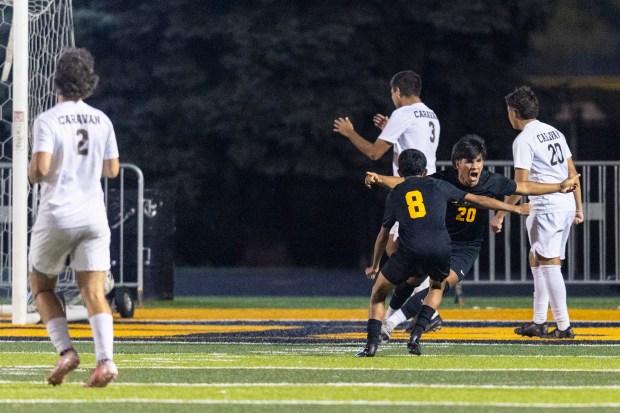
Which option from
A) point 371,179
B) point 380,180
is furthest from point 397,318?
point 371,179

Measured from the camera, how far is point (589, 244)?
755 inches

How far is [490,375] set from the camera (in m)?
8.72

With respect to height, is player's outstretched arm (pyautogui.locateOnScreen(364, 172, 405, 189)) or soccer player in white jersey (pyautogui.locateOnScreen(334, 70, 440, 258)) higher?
soccer player in white jersey (pyautogui.locateOnScreen(334, 70, 440, 258))

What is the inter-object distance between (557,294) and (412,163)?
2292mm

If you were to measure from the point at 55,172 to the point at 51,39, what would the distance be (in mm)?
7773

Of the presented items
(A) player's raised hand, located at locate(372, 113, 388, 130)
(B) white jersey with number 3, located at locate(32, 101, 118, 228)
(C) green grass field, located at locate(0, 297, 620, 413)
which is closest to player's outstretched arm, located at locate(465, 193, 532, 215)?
(C) green grass field, located at locate(0, 297, 620, 413)

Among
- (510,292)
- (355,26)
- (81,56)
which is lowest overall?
(510,292)

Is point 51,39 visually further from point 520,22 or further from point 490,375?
point 520,22

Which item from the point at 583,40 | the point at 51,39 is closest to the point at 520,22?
the point at 583,40

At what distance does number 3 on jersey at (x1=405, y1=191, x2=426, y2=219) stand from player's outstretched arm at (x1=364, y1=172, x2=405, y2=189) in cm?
27

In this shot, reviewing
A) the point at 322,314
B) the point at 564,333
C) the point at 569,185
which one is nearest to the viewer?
the point at 569,185

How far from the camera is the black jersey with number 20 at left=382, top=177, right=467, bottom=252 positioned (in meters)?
10.3

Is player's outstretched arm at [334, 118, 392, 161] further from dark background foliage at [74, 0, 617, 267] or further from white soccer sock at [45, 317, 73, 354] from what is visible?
dark background foliage at [74, 0, 617, 267]

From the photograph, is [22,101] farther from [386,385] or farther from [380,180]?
[386,385]
